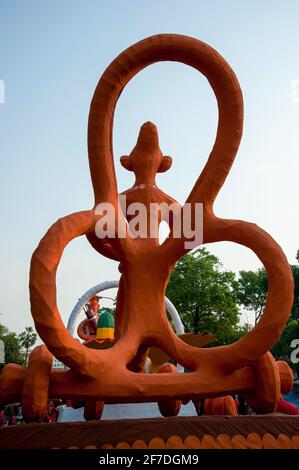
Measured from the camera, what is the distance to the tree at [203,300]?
2670 cm

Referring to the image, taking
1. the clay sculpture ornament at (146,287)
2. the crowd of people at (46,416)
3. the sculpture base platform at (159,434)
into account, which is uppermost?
the clay sculpture ornament at (146,287)

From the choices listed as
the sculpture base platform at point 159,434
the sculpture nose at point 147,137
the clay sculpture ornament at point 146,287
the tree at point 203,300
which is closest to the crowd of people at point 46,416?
the clay sculpture ornament at point 146,287

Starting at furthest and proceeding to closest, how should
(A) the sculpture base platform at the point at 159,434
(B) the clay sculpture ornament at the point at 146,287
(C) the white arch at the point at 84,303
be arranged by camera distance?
(C) the white arch at the point at 84,303 < (B) the clay sculpture ornament at the point at 146,287 < (A) the sculpture base platform at the point at 159,434

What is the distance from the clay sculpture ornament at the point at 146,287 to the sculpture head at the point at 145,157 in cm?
1

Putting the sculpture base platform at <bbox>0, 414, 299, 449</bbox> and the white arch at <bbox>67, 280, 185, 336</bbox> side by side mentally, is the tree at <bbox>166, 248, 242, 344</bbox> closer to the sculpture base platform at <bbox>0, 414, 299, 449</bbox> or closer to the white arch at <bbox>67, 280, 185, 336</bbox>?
the white arch at <bbox>67, 280, 185, 336</bbox>

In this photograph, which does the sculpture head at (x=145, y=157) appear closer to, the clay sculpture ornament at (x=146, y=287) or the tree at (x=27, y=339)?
the clay sculpture ornament at (x=146, y=287)

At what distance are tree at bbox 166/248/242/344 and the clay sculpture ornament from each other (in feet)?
64.8

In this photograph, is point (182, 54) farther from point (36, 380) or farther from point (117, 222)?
point (36, 380)

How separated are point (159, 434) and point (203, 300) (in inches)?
864

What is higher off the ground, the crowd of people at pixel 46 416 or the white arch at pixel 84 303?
the white arch at pixel 84 303

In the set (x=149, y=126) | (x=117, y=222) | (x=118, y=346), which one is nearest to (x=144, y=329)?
(x=118, y=346)

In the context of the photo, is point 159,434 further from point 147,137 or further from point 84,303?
point 84,303

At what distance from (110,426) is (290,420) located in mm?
1833

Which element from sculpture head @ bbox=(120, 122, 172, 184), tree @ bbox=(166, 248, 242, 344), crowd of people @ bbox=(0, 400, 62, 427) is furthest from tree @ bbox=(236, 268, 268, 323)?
sculpture head @ bbox=(120, 122, 172, 184)
